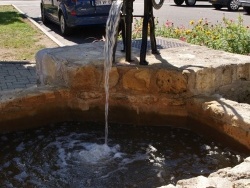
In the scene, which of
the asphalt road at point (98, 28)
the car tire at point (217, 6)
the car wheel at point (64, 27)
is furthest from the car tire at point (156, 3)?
the car tire at point (217, 6)

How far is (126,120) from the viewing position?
16.1 feet

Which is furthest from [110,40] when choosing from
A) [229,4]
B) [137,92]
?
[229,4]

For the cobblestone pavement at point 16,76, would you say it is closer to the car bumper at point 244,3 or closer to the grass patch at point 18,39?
the grass patch at point 18,39

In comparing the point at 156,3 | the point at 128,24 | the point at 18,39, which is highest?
the point at 156,3

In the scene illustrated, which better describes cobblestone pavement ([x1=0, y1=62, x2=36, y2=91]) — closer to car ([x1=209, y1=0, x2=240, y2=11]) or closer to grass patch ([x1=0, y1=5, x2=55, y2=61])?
grass patch ([x1=0, y1=5, x2=55, y2=61])

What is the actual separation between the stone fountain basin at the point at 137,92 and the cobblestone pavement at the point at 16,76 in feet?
6.05

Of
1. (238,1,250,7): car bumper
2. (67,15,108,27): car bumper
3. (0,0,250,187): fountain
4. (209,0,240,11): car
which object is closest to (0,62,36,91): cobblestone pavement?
(0,0,250,187): fountain

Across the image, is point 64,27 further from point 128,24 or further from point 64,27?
point 128,24

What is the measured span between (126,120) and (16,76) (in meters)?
3.13

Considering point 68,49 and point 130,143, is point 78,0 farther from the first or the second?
point 130,143

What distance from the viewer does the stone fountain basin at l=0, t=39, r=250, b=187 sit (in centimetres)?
454

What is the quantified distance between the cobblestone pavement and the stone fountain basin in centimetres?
184

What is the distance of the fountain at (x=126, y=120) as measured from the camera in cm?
387

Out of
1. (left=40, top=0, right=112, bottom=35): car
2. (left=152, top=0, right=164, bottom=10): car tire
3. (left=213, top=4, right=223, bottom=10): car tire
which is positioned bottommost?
(left=213, top=4, right=223, bottom=10): car tire
